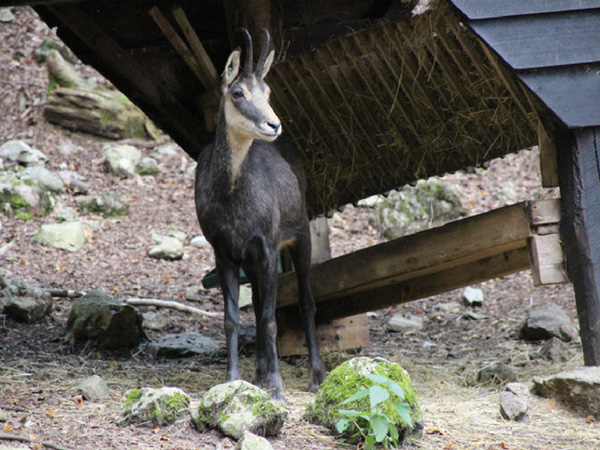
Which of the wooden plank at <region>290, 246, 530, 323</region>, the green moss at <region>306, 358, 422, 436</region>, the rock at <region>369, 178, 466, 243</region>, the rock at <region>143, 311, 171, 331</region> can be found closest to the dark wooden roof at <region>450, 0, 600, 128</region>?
the wooden plank at <region>290, 246, 530, 323</region>

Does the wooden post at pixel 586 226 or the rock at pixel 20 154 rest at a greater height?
the rock at pixel 20 154

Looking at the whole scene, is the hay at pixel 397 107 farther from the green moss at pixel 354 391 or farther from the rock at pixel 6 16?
the rock at pixel 6 16

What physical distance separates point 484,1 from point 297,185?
83.6 inches

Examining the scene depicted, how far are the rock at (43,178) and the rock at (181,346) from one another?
514 centimetres

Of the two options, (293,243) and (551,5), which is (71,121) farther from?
(551,5)

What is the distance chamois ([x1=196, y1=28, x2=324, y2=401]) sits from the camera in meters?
5.36

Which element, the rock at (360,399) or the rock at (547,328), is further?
the rock at (547,328)

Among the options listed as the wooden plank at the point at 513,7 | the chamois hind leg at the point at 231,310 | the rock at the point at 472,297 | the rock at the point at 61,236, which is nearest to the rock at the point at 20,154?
the rock at the point at 61,236

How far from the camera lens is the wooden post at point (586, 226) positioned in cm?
511

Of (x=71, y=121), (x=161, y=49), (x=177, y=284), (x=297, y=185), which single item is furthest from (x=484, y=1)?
(x=71, y=121)

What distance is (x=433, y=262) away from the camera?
20.0 ft

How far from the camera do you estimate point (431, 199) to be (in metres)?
11.6

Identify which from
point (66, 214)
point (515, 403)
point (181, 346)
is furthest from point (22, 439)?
point (66, 214)

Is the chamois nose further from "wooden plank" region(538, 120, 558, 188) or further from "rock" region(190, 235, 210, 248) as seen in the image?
"rock" region(190, 235, 210, 248)
